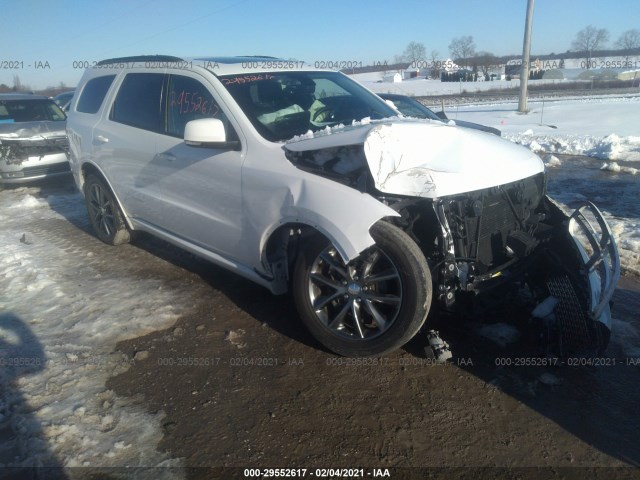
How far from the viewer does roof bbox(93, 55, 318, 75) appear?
3.83m

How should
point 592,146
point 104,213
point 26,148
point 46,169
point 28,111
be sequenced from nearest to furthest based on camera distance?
point 104,213
point 26,148
point 46,169
point 28,111
point 592,146

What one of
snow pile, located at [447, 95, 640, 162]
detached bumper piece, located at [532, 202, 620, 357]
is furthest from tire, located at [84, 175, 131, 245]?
snow pile, located at [447, 95, 640, 162]

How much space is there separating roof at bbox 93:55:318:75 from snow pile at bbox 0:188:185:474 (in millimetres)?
1945

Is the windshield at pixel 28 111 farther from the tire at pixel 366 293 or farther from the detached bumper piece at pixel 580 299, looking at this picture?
the detached bumper piece at pixel 580 299

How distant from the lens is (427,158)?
295cm

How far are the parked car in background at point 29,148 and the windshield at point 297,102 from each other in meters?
6.03

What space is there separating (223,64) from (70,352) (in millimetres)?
2476

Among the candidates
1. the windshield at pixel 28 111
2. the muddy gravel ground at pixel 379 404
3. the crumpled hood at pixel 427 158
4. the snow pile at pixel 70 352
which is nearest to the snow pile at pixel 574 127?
the muddy gravel ground at pixel 379 404

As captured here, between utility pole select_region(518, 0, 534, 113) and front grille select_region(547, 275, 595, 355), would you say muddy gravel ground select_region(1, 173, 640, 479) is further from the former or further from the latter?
utility pole select_region(518, 0, 534, 113)

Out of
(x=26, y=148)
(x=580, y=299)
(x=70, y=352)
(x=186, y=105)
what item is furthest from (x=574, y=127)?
(x=70, y=352)

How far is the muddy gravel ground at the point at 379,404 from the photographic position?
2350 mm

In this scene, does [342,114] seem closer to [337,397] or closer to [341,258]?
[341,258]

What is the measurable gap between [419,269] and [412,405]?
0.78 m

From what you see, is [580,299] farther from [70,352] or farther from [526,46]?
[526,46]
